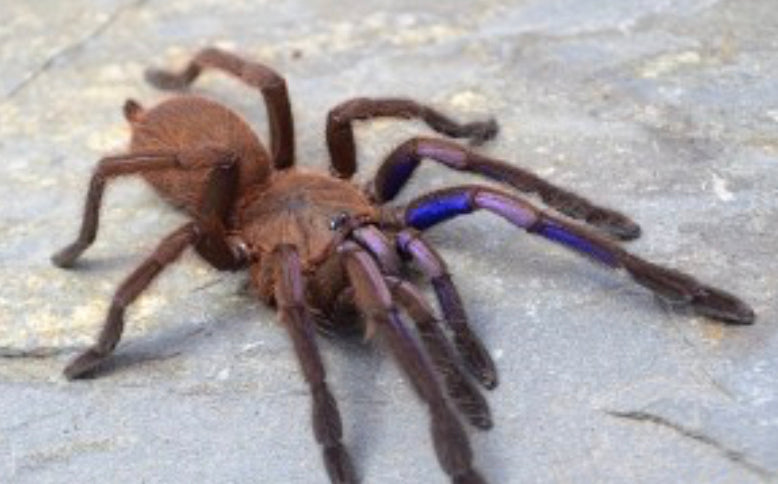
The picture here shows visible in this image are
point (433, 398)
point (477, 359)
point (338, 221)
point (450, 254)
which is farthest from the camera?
point (450, 254)

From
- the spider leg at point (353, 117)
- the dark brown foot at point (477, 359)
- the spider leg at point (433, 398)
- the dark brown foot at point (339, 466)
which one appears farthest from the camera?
the spider leg at point (353, 117)

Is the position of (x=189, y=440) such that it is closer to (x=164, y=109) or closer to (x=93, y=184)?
(x=93, y=184)

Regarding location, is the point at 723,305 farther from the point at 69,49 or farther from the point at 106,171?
the point at 69,49

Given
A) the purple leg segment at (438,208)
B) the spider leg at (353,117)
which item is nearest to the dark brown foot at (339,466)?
the purple leg segment at (438,208)

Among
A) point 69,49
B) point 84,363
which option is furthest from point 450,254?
point 69,49

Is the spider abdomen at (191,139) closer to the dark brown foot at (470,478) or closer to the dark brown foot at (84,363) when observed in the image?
the dark brown foot at (84,363)

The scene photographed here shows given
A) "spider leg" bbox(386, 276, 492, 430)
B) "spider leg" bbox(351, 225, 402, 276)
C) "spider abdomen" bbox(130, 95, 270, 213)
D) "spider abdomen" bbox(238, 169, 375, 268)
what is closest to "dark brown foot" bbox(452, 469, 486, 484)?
"spider leg" bbox(386, 276, 492, 430)

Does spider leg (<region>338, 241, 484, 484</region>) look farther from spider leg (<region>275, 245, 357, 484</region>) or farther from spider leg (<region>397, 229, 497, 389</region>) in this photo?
spider leg (<region>397, 229, 497, 389</region>)
